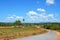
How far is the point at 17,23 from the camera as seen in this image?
12988 centimetres

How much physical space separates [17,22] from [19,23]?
6.22ft

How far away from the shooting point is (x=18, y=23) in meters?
130

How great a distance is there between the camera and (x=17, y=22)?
132 m

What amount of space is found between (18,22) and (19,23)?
1.13 meters

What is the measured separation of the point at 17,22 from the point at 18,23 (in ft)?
5.23

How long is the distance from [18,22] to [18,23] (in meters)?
2.37

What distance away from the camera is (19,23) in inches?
5217

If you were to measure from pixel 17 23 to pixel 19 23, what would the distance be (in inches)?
116

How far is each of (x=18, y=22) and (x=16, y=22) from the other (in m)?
1.67

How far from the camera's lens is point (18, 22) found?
436ft

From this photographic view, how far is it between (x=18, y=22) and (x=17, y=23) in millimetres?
3017
